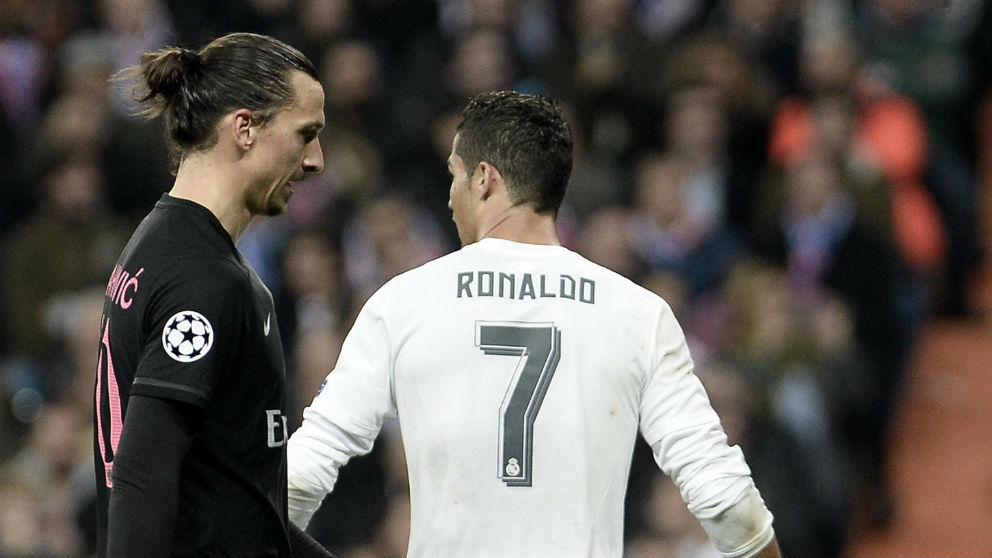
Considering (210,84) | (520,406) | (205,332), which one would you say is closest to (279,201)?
(210,84)

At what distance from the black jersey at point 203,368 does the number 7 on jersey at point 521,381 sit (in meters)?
0.49

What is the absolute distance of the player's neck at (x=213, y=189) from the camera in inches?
115

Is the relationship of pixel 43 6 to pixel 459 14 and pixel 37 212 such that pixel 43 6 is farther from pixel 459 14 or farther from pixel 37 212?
pixel 459 14

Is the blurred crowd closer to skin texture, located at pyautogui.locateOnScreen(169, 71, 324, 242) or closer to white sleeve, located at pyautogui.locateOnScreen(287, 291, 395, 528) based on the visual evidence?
white sleeve, located at pyautogui.locateOnScreen(287, 291, 395, 528)

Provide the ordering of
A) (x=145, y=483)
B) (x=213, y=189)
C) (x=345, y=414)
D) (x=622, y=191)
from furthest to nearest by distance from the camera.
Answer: (x=622, y=191), (x=345, y=414), (x=213, y=189), (x=145, y=483)

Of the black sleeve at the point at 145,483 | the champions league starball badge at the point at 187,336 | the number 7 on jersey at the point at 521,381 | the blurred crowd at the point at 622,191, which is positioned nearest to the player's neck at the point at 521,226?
the number 7 on jersey at the point at 521,381

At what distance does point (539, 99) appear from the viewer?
11.3 feet

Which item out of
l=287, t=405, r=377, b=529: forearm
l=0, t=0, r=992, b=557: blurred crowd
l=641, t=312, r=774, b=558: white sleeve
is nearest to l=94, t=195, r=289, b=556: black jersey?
l=287, t=405, r=377, b=529: forearm

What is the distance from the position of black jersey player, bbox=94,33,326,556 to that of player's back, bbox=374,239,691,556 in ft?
1.25

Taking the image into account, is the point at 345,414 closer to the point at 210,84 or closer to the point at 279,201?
the point at 279,201

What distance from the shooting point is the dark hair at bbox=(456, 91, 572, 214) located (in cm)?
340

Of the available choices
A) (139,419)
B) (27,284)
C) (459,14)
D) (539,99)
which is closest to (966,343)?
(459,14)

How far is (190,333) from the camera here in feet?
8.95

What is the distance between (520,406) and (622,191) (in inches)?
195
